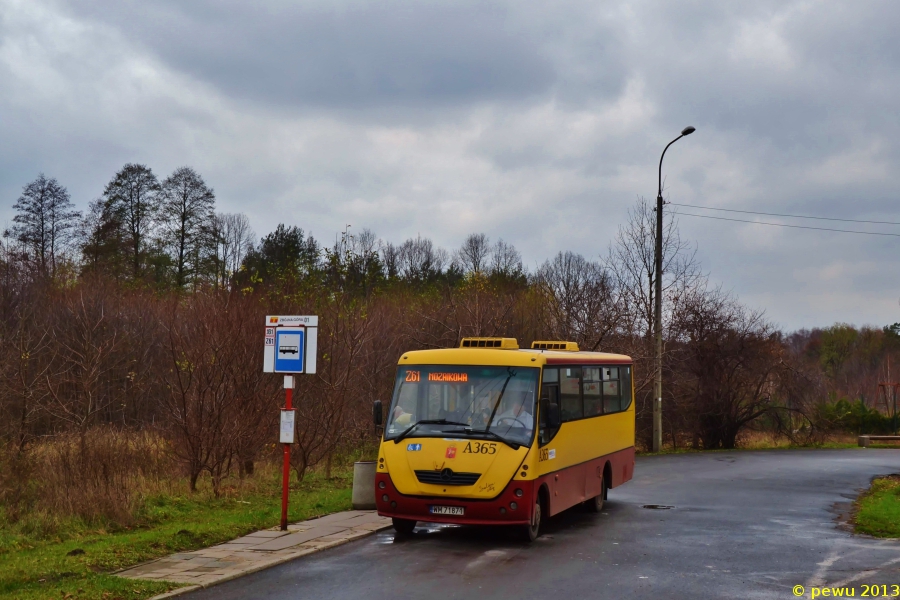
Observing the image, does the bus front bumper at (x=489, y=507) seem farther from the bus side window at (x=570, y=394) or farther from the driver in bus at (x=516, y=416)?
the bus side window at (x=570, y=394)

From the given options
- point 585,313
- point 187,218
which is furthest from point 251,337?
point 187,218

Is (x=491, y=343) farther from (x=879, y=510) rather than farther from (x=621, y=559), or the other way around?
(x=879, y=510)

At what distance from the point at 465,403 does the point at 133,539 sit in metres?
4.88

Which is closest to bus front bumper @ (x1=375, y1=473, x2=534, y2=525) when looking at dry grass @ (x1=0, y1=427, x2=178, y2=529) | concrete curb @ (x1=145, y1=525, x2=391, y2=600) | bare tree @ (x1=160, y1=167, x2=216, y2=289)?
concrete curb @ (x1=145, y1=525, x2=391, y2=600)

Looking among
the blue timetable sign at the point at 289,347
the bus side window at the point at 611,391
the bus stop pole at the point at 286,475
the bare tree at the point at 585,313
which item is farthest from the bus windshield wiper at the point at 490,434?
the bare tree at the point at 585,313

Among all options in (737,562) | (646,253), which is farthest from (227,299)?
(646,253)

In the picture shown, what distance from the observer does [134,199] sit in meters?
Result: 56.8

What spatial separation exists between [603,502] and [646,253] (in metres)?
22.4

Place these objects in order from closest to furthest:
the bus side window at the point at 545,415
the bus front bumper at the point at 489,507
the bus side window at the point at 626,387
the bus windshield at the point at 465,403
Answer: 1. the bus front bumper at the point at 489,507
2. the bus windshield at the point at 465,403
3. the bus side window at the point at 545,415
4. the bus side window at the point at 626,387

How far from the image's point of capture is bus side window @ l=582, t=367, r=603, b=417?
1580cm

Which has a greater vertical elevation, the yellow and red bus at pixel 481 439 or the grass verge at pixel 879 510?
the yellow and red bus at pixel 481 439

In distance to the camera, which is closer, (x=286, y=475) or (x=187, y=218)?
(x=286, y=475)

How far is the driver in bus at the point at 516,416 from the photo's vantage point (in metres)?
13.0

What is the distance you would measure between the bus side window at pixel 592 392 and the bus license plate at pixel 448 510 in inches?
149
